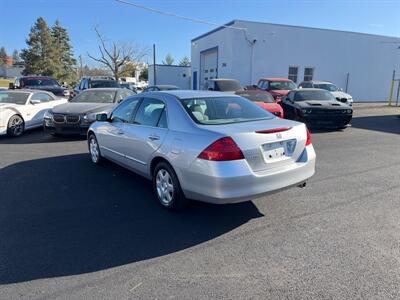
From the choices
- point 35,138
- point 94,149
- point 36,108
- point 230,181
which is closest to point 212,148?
point 230,181

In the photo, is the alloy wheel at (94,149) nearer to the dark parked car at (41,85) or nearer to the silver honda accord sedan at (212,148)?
the silver honda accord sedan at (212,148)

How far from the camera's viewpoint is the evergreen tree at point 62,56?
196 feet

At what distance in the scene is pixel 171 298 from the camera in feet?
8.13

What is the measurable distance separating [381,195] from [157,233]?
11.3ft

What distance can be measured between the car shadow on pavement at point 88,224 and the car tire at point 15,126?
179 inches

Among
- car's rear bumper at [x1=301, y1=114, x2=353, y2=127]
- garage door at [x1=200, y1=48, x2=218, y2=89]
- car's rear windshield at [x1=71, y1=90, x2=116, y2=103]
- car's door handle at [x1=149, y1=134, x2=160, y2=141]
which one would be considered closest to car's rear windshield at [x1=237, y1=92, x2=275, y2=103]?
car's rear bumper at [x1=301, y1=114, x2=353, y2=127]

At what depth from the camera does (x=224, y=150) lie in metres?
3.30

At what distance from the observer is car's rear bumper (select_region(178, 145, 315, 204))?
10.8ft

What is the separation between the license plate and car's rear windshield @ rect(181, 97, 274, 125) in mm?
611

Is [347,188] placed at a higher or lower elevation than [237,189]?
lower

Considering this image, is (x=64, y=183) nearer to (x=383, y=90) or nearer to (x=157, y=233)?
(x=157, y=233)

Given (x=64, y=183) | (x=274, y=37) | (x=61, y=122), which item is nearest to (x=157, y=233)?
(x=64, y=183)

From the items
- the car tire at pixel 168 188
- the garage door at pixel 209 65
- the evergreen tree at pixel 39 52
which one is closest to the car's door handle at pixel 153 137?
the car tire at pixel 168 188

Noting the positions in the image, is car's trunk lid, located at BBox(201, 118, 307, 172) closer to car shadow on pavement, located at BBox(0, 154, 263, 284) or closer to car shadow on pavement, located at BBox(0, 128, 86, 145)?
car shadow on pavement, located at BBox(0, 154, 263, 284)
